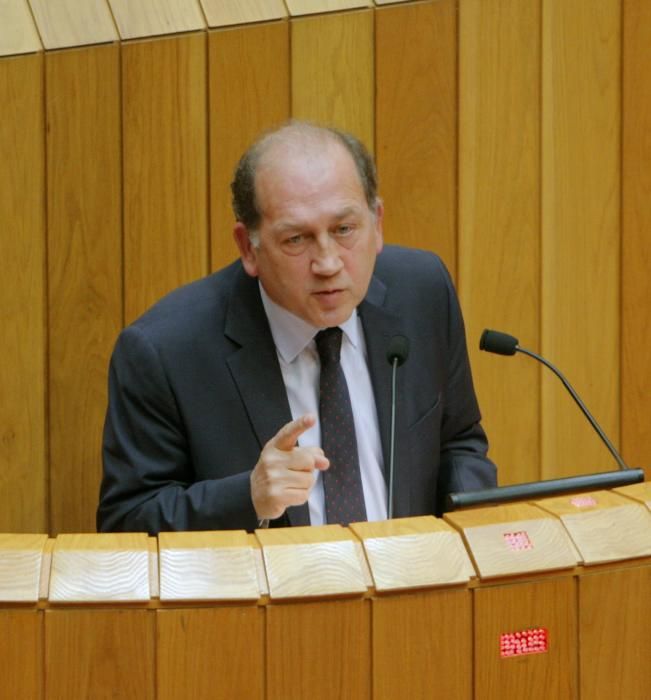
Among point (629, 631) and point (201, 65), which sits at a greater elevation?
point (201, 65)

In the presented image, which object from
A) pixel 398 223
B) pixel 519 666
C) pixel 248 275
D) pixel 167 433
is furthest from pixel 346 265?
pixel 519 666

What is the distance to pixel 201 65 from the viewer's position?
8.66 ft

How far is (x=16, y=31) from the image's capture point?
104 inches

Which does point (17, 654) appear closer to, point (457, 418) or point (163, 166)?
point (457, 418)

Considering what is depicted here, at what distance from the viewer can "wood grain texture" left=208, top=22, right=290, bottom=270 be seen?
2629 millimetres

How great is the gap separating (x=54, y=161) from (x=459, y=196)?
0.77 metres

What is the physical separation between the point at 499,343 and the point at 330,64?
3.24 ft

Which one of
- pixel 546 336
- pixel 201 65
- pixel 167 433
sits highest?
pixel 201 65

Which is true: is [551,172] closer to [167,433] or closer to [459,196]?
[459,196]

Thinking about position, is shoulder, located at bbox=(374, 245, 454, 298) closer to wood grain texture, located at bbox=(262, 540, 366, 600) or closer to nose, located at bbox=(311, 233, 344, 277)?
nose, located at bbox=(311, 233, 344, 277)

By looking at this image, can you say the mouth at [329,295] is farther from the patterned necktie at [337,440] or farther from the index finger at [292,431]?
the index finger at [292,431]

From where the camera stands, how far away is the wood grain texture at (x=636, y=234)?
261 centimetres

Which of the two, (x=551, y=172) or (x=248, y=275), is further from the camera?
(x=551, y=172)

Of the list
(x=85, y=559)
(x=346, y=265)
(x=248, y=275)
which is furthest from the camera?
(x=248, y=275)
